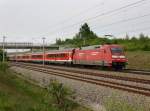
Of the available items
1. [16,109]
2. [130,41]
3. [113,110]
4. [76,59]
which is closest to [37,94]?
[16,109]

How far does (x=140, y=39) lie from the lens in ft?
217

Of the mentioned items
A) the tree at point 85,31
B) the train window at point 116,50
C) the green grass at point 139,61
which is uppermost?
the tree at point 85,31

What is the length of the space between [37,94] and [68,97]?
274 cm

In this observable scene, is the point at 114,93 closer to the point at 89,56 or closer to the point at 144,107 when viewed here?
the point at 144,107

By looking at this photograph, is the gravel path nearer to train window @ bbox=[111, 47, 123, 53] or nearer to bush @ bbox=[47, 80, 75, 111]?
bush @ bbox=[47, 80, 75, 111]

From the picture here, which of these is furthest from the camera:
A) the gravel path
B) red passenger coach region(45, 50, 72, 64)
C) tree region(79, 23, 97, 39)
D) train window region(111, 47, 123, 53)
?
tree region(79, 23, 97, 39)

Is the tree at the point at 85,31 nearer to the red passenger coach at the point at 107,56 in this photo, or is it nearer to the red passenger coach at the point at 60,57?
the red passenger coach at the point at 60,57

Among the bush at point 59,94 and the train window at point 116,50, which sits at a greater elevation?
the train window at point 116,50

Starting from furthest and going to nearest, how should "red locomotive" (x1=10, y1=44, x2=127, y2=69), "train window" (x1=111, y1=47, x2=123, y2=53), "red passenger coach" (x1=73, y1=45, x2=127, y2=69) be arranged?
1. "train window" (x1=111, y1=47, x2=123, y2=53)
2. "red locomotive" (x1=10, y1=44, x2=127, y2=69)
3. "red passenger coach" (x1=73, y1=45, x2=127, y2=69)

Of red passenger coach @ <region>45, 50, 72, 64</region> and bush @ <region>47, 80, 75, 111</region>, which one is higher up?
red passenger coach @ <region>45, 50, 72, 64</region>

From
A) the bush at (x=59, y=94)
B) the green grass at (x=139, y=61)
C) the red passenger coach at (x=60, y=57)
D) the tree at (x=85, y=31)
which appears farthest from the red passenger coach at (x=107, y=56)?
the tree at (x=85, y=31)

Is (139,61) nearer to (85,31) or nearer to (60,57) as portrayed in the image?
(60,57)

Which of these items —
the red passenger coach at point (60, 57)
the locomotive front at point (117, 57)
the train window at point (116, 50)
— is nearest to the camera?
the locomotive front at point (117, 57)

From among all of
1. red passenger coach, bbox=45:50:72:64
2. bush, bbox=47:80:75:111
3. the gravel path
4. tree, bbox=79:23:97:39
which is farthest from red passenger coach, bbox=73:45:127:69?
→ tree, bbox=79:23:97:39
